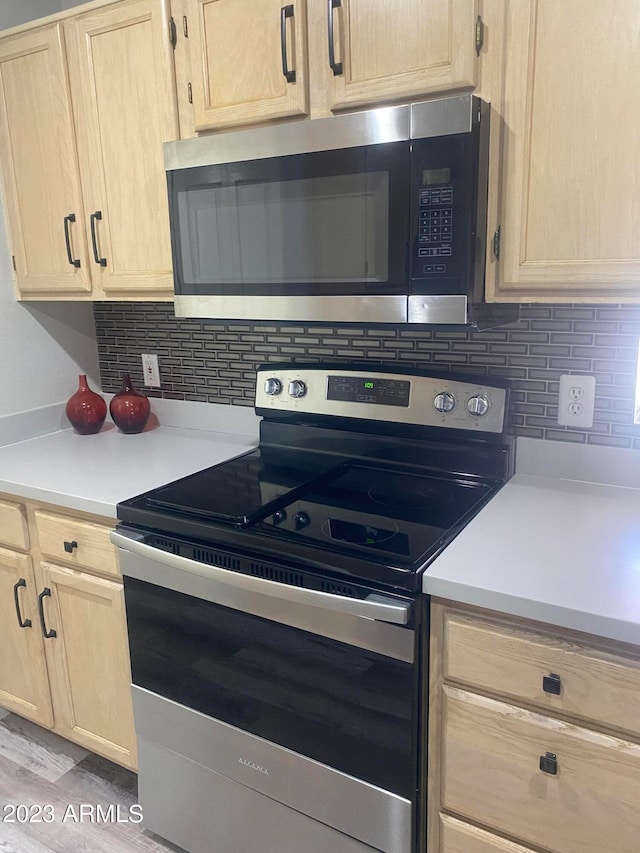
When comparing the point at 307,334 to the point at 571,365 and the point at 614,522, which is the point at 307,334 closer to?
the point at 571,365

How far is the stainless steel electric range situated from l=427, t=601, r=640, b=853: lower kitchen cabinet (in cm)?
5

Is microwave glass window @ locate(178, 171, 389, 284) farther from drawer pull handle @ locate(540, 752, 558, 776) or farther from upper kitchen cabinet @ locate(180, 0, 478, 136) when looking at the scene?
drawer pull handle @ locate(540, 752, 558, 776)

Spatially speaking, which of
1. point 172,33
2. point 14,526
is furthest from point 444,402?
point 14,526

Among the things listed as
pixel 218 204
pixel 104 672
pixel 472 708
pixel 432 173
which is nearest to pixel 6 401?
pixel 104 672

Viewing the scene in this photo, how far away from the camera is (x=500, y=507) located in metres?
1.43

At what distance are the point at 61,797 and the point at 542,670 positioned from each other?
1.47 meters

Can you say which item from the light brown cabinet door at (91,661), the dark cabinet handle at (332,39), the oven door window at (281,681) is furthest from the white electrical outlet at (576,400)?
the light brown cabinet door at (91,661)

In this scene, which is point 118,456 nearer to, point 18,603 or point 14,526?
point 14,526

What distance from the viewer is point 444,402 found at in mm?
1636

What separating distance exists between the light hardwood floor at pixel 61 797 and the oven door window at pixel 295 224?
4.60 ft

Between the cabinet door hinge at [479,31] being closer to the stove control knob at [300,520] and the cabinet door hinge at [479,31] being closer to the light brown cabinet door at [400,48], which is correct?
the light brown cabinet door at [400,48]

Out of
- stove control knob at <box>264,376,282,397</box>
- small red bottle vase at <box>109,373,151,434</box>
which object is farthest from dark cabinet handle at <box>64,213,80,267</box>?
stove control knob at <box>264,376,282,397</box>

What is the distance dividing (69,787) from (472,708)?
133cm

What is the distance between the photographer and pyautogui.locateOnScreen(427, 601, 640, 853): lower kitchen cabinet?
3.46 feet
